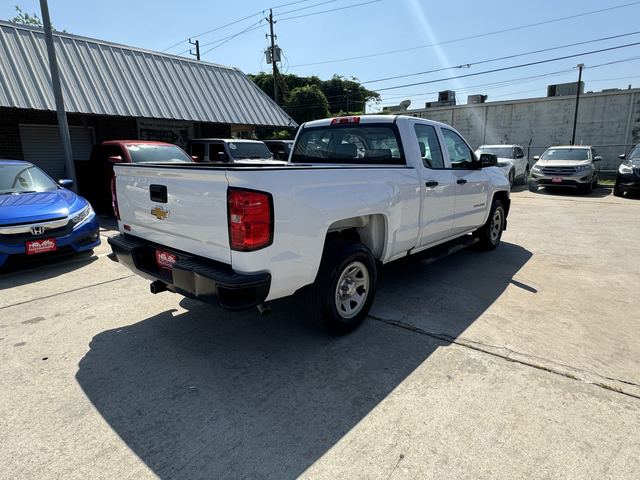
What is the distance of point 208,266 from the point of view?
9.66 ft

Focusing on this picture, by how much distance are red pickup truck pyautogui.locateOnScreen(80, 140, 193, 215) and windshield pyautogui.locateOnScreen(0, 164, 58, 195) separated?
78.8 inches

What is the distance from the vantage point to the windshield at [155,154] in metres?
8.80

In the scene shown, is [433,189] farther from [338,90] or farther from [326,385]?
[338,90]

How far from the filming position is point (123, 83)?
11539mm

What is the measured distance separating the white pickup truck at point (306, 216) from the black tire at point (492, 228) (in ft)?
4.84

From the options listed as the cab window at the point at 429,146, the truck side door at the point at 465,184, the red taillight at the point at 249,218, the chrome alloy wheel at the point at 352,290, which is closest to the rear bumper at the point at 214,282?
the red taillight at the point at 249,218

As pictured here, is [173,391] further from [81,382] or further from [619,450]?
→ [619,450]

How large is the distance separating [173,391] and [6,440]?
0.94 m

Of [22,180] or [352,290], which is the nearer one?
[352,290]

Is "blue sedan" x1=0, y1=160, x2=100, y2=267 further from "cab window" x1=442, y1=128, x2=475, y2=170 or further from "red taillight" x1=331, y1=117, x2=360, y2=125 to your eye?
"cab window" x1=442, y1=128, x2=475, y2=170

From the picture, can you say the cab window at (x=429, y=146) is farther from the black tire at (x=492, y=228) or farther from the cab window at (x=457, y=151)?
the black tire at (x=492, y=228)

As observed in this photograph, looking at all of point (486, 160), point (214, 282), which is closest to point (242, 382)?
point (214, 282)

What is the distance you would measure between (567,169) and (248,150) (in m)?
11.7

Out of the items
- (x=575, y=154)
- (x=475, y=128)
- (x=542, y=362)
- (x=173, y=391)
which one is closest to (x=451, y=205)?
(x=542, y=362)
